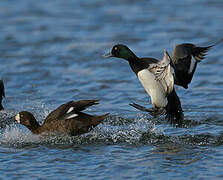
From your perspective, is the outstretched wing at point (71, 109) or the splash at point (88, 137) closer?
the splash at point (88, 137)

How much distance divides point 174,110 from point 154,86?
62cm

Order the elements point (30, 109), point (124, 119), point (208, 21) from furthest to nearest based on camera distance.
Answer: point (208, 21) → point (30, 109) → point (124, 119)

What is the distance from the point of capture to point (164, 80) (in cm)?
858

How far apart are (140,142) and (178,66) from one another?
4.02 feet

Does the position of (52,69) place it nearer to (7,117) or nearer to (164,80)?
(7,117)

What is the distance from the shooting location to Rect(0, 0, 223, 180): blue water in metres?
7.86

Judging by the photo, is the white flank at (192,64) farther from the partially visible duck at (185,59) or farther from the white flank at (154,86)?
the white flank at (154,86)

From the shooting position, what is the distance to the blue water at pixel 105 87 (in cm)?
786

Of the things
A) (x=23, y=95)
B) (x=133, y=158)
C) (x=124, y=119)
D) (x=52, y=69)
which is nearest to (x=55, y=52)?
(x=52, y=69)

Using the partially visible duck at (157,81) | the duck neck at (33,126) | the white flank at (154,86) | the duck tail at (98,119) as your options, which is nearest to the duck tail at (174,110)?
the partially visible duck at (157,81)

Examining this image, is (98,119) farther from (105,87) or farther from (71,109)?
(105,87)

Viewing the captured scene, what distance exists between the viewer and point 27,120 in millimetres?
9305

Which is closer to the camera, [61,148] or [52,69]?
[61,148]

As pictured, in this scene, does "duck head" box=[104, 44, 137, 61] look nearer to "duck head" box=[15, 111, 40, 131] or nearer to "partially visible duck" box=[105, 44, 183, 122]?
"partially visible duck" box=[105, 44, 183, 122]
